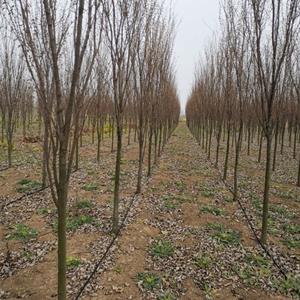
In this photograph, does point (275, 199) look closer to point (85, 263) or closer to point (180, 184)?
point (180, 184)

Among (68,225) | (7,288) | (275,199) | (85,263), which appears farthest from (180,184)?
(7,288)

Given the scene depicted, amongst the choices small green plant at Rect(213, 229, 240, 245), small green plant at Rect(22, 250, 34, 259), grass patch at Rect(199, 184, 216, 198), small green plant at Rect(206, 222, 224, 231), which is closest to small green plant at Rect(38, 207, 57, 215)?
small green plant at Rect(22, 250, 34, 259)

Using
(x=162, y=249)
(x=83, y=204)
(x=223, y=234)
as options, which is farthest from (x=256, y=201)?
(x=83, y=204)

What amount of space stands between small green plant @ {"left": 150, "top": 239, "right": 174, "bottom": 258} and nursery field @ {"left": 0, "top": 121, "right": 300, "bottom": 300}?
2cm

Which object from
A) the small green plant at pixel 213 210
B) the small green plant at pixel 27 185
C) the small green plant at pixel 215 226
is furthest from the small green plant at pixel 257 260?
the small green plant at pixel 27 185

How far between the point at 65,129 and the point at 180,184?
8369mm

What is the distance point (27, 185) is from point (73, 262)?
5225mm

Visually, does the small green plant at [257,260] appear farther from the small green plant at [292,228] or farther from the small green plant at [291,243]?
the small green plant at [292,228]

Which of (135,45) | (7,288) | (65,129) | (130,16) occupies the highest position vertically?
(130,16)

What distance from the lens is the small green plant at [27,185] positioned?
31.4 feet

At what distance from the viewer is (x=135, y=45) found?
724 cm

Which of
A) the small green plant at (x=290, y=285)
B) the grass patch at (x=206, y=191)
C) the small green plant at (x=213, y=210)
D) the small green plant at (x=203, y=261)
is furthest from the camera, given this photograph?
the grass patch at (x=206, y=191)

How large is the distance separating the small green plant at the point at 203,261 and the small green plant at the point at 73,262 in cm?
204

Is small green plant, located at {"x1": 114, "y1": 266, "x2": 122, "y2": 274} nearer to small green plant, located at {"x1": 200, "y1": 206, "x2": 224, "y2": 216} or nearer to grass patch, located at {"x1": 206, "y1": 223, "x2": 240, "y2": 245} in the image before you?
grass patch, located at {"x1": 206, "y1": 223, "x2": 240, "y2": 245}
